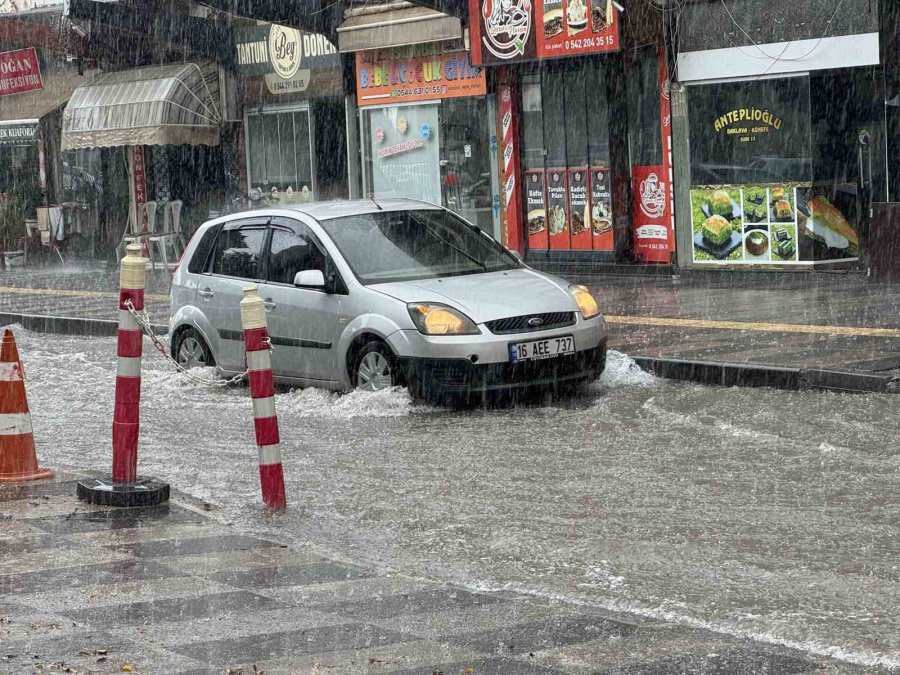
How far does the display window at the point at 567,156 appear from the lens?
70.3 feet

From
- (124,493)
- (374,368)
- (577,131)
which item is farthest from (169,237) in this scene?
(124,493)

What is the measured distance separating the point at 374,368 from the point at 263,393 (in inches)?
138

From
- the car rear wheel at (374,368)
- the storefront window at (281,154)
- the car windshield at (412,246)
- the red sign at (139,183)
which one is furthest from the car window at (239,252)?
the red sign at (139,183)

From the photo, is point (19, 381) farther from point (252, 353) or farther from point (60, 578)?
point (60, 578)

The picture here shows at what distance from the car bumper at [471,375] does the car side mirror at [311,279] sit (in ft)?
3.13

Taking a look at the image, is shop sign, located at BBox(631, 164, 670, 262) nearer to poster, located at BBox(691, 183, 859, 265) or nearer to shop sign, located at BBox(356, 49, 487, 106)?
poster, located at BBox(691, 183, 859, 265)

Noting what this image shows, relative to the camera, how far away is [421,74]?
79.5 feet

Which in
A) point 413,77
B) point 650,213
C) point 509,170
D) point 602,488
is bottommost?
point 602,488

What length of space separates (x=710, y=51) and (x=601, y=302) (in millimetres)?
4425

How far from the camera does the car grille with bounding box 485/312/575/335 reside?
10.5 metres

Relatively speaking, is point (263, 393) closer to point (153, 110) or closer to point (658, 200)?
point (658, 200)

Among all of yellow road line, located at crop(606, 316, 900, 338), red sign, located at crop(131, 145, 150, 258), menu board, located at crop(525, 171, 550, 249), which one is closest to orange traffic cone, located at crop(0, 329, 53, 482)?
yellow road line, located at crop(606, 316, 900, 338)

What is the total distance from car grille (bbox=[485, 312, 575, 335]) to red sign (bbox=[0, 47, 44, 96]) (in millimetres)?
22702

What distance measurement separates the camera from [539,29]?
21.2 metres
